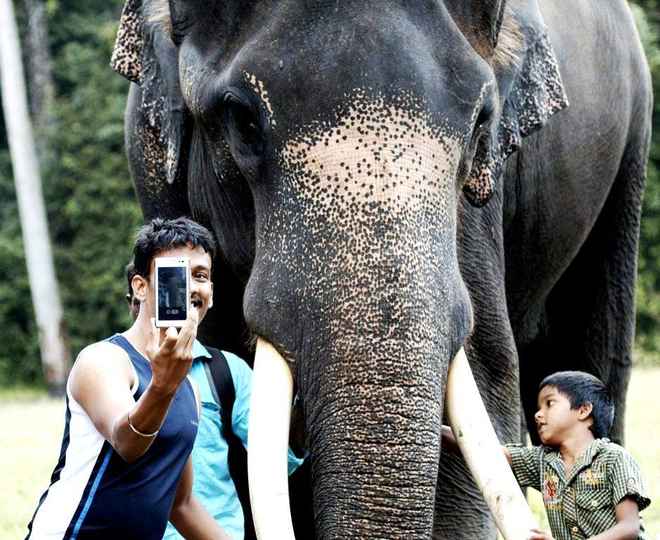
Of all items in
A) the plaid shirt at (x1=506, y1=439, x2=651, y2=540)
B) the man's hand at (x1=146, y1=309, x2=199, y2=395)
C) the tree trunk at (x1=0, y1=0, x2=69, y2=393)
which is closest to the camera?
the man's hand at (x1=146, y1=309, x2=199, y2=395)

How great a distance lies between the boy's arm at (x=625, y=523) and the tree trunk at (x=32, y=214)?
20510 mm

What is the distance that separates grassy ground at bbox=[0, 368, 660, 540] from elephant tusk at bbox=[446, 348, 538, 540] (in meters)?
2.31

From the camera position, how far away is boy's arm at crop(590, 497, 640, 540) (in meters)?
4.28

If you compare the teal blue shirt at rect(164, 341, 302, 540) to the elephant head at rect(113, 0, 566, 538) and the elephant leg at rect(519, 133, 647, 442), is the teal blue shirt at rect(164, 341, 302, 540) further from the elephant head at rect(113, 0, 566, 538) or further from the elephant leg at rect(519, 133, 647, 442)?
the elephant leg at rect(519, 133, 647, 442)

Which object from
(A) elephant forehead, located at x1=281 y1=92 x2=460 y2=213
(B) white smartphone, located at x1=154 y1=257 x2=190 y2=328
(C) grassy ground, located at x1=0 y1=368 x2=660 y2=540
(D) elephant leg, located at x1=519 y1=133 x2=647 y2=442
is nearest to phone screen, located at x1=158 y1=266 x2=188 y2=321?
(B) white smartphone, located at x1=154 y1=257 x2=190 y2=328

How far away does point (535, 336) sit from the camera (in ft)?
24.1

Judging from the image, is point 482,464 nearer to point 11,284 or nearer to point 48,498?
point 48,498

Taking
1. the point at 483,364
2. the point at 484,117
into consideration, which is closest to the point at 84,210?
the point at 483,364

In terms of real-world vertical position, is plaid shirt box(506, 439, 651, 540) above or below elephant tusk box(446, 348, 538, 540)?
below

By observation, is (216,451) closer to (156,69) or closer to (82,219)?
(156,69)

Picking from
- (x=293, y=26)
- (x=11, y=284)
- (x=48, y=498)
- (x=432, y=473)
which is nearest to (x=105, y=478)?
(x=48, y=498)

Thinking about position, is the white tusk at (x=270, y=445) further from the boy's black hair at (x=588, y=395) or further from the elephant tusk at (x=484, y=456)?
the boy's black hair at (x=588, y=395)

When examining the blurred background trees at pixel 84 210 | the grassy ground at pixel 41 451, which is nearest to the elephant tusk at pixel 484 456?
the grassy ground at pixel 41 451

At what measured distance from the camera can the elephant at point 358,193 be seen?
3578 mm
